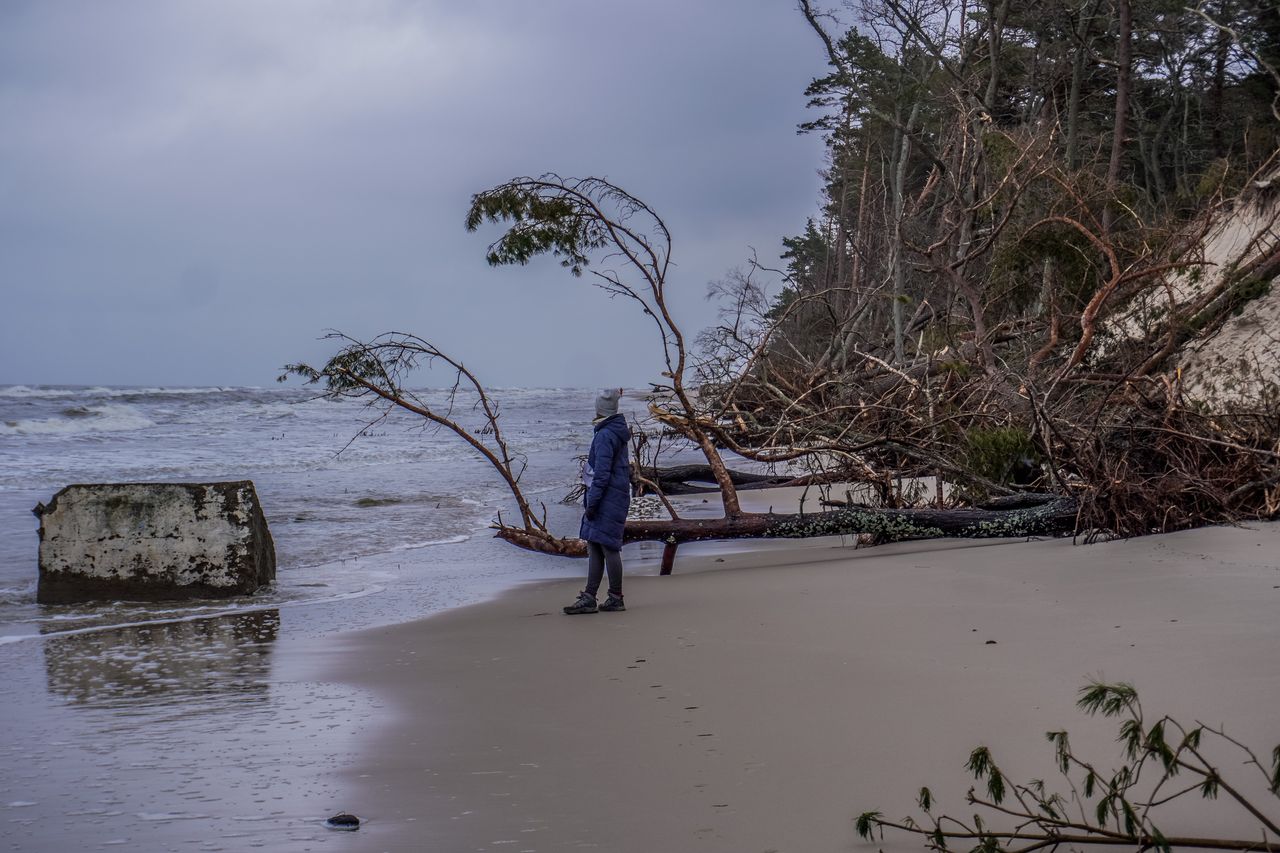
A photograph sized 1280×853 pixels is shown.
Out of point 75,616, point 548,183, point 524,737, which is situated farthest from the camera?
point 548,183

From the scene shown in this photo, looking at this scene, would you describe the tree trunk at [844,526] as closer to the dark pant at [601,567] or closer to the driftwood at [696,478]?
the dark pant at [601,567]

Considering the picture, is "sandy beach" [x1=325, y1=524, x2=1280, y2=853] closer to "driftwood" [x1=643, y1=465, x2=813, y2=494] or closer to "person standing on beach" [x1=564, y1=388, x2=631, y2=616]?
"person standing on beach" [x1=564, y1=388, x2=631, y2=616]

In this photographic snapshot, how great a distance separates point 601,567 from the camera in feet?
25.0

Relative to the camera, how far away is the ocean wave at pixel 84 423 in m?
33.9

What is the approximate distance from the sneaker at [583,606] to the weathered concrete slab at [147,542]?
2.68 metres

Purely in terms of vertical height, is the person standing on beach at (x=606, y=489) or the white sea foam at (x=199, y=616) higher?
the person standing on beach at (x=606, y=489)

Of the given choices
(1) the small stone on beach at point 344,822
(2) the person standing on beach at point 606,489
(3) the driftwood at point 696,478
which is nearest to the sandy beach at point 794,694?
(1) the small stone on beach at point 344,822

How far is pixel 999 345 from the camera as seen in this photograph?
1641cm

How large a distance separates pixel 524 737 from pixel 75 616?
15.5 ft

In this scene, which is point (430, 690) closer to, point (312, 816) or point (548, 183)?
point (312, 816)

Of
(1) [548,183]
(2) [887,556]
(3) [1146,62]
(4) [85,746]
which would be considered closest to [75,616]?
(4) [85,746]

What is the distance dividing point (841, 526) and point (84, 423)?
33.5m

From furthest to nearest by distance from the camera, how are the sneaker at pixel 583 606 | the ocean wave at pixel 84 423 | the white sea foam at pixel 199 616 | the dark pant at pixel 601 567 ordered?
the ocean wave at pixel 84 423
the dark pant at pixel 601 567
the sneaker at pixel 583 606
the white sea foam at pixel 199 616

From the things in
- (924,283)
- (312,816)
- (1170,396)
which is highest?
(924,283)
